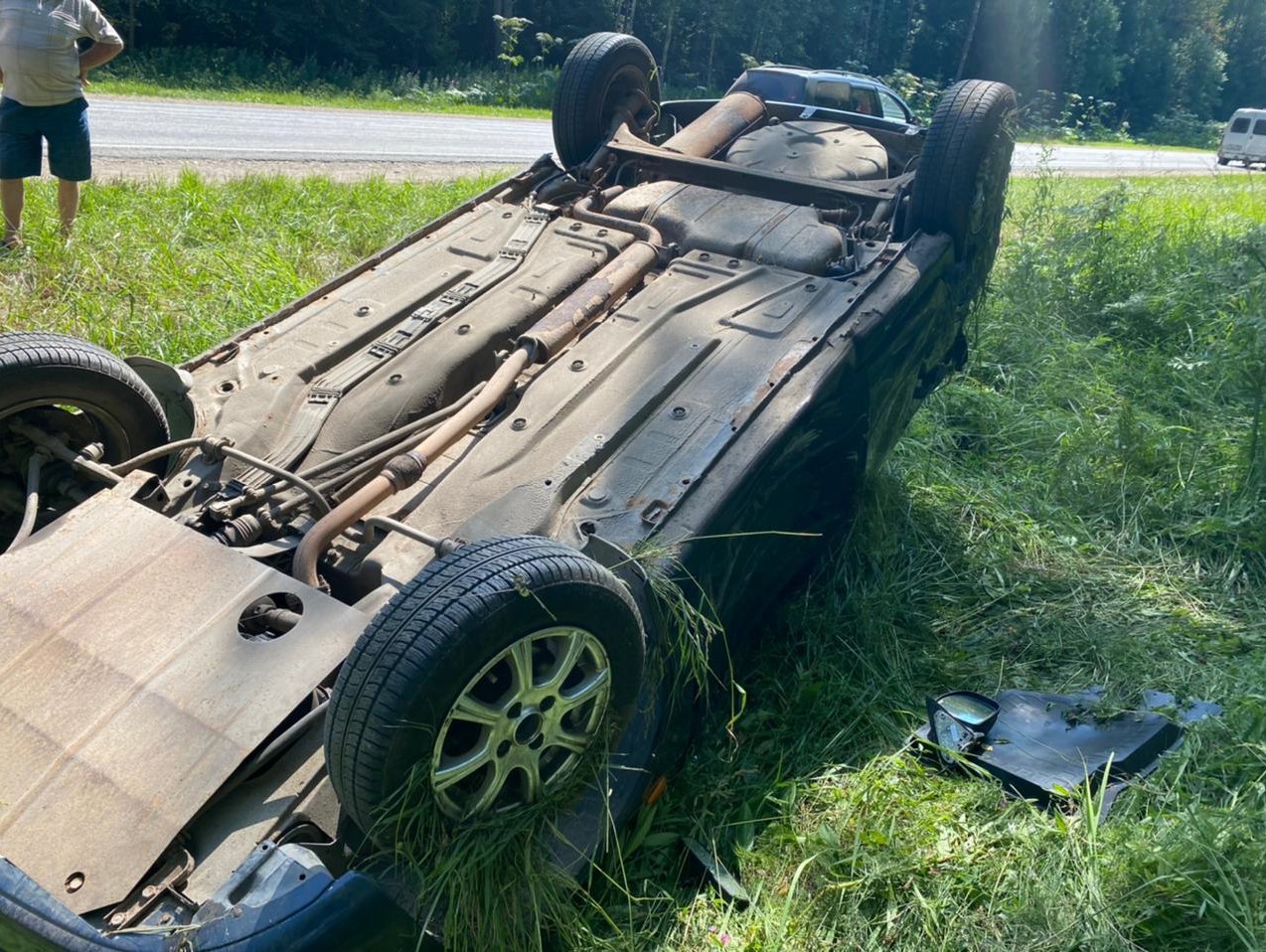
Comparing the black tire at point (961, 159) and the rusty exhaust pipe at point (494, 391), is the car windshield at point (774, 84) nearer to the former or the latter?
the black tire at point (961, 159)

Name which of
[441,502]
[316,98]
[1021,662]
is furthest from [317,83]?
[1021,662]

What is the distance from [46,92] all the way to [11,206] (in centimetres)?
72

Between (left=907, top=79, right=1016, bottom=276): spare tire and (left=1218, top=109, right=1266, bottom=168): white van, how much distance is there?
2808 cm

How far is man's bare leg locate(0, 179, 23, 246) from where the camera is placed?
6.56 meters

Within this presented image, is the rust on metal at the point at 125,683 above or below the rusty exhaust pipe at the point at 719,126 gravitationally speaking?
below

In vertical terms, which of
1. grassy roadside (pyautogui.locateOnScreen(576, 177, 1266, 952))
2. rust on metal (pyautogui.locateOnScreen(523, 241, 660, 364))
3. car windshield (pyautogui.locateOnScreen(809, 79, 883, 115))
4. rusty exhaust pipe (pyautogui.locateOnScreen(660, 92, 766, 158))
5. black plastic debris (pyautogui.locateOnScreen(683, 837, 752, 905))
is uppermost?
car windshield (pyautogui.locateOnScreen(809, 79, 883, 115))

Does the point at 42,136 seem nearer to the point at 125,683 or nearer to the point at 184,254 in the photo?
the point at 184,254

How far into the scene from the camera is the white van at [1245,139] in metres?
28.3

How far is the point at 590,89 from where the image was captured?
5633 millimetres

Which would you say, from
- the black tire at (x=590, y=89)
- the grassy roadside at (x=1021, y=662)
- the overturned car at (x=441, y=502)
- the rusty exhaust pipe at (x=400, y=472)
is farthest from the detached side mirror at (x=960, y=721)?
the black tire at (x=590, y=89)

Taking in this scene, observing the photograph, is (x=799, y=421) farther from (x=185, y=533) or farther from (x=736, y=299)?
(x=185, y=533)

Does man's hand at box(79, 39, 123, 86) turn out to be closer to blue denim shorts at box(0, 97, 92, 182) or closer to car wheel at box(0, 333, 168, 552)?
blue denim shorts at box(0, 97, 92, 182)

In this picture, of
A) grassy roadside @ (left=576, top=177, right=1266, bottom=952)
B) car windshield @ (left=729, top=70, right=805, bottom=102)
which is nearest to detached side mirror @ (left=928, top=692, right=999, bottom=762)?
grassy roadside @ (left=576, top=177, right=1266, bottom=952)

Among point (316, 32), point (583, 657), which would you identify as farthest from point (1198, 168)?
point (583, 657)
